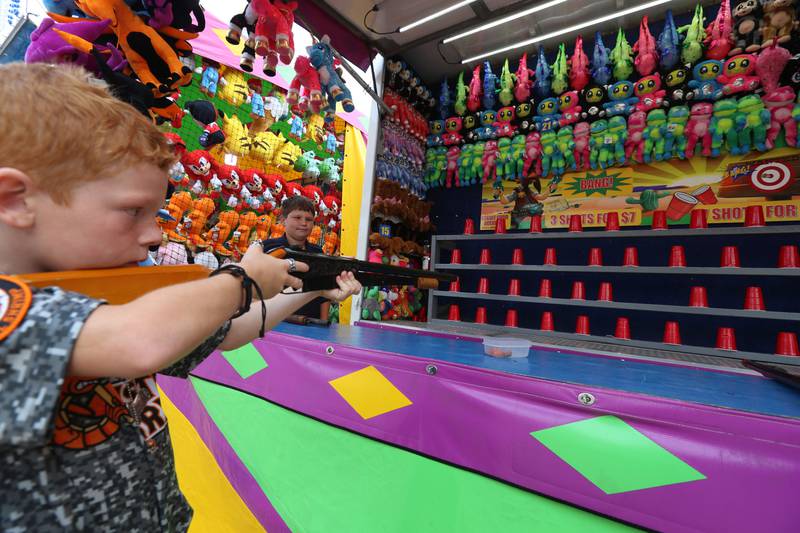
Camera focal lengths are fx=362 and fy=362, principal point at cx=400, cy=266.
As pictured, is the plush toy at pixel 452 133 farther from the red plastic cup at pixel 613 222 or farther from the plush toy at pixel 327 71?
the red plastic cup at pixel 613 222

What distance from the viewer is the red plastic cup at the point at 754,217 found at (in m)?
2.54

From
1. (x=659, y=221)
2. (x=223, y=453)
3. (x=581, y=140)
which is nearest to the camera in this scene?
(x=223, y=453)

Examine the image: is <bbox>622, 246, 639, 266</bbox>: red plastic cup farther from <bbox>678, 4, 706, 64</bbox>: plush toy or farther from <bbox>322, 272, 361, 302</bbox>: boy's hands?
<bbox>322, 272, 361, 302</bbox>: boy's hands

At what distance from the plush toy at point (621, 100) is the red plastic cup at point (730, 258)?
1.34 m

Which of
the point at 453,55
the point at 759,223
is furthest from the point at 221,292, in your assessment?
the point at 453,55

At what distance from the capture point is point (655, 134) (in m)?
2.92

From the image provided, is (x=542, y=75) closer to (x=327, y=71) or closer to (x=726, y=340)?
(x=327, y=71)

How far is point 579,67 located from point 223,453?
3893mm

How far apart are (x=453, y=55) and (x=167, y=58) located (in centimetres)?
305

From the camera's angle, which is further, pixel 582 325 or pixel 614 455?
pixel 582 325

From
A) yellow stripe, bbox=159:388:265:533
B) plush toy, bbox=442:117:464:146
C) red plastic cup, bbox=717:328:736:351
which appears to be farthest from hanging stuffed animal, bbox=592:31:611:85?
yellow stripe, bbox=159:388:265:533

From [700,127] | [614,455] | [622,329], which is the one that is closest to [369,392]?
[614,455]

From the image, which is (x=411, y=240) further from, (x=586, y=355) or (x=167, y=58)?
(x=167, y=58)

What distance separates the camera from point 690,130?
2836 mm
